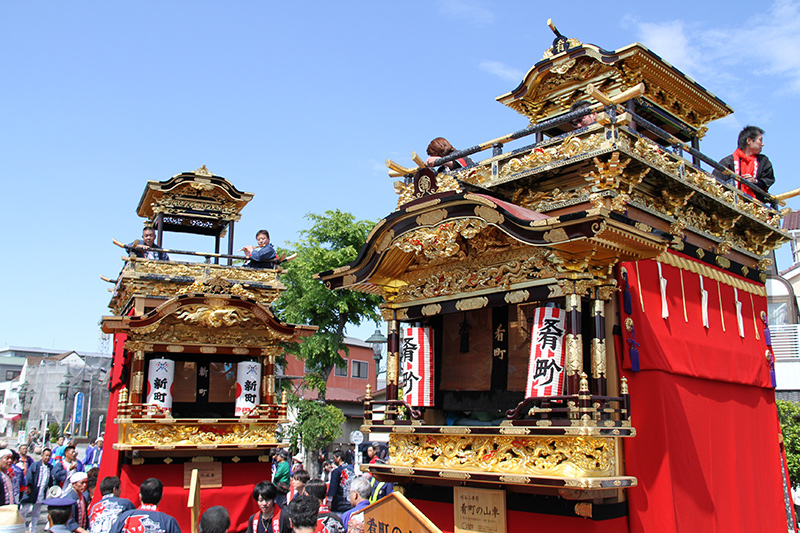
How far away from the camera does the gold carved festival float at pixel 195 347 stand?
48.1 feet

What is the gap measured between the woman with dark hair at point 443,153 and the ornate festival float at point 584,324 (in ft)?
0.91

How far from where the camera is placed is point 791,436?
1770cm

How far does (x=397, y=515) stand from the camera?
4.48 m

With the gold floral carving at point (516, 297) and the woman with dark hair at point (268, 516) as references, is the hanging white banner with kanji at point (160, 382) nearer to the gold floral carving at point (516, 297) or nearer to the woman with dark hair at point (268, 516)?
the woman with dark hair at point (268, 516)

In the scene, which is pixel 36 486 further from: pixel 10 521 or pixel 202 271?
pixel 10 521

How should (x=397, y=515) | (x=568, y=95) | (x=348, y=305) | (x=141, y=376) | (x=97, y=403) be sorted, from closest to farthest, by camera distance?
(x=397, y=515) → (x=568, y=95) → (x=141, y=376) → (x=348, y=305) → (x=97, y=403)

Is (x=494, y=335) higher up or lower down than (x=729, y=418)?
higher up

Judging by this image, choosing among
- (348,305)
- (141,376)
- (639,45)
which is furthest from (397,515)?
(348,305)

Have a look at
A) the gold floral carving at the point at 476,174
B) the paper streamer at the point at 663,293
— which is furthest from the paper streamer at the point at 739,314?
the gold floral carving at the point at 476,174

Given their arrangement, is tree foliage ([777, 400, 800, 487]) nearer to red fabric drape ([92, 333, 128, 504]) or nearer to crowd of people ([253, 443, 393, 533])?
crowd of people ([253, 443, 393, 533])

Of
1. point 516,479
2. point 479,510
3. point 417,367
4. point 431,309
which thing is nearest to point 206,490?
point 417,367

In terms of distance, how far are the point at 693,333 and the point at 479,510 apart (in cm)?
398

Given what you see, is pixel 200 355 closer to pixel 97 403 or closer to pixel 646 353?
pixel 646 353

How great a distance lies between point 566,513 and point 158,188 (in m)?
13.3
